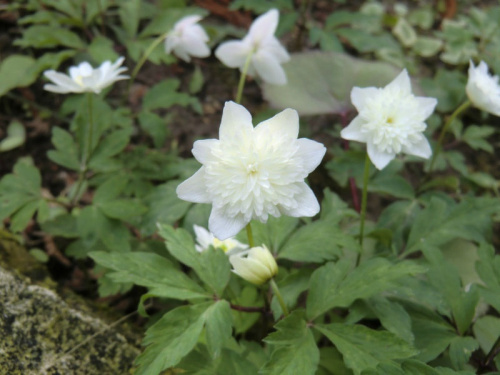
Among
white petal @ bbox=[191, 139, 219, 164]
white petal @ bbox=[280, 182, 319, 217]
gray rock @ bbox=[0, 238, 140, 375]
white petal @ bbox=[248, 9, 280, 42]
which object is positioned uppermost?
white petal @ bbox=[191, 139, 219, 164]

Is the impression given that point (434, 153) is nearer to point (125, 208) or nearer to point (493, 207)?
point (493, 207)

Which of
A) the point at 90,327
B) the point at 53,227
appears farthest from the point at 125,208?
the point at 90,327

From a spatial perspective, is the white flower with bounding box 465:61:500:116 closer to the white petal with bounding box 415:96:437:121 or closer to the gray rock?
the white petal with bounding box 415:96:437:121

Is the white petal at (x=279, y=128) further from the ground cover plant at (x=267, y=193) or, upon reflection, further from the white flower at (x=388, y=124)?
the white flower at (x=388, y=124)

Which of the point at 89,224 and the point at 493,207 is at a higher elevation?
the point at 493,207

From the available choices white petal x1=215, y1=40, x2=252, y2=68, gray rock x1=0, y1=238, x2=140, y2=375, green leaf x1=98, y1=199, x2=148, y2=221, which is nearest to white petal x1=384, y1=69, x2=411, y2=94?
white petal x1=215, y1=40, x2=252, y2=68

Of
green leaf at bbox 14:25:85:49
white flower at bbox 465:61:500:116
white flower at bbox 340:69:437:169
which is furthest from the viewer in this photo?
green leaf at bbox 14:25:85:49

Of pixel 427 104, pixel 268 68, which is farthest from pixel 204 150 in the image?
A: pixel 268 68
